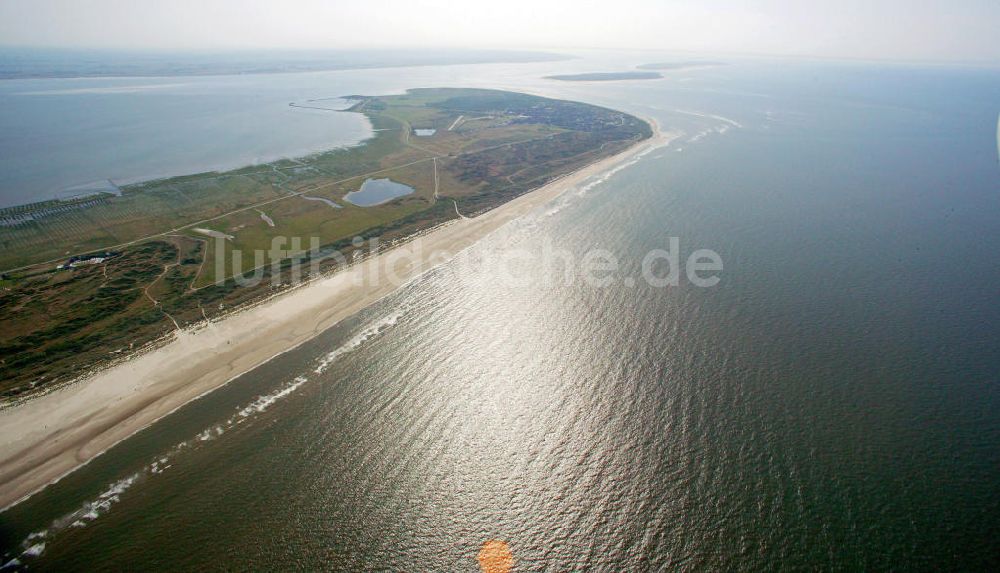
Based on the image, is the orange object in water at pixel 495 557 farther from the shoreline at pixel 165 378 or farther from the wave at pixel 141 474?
the shoreline at pixel 165 378

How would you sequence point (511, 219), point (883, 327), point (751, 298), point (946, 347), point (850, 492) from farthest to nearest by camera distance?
point (511, 219)
point (751, 298)
point (883, 327)
point (946, 347)
point (850, 492)

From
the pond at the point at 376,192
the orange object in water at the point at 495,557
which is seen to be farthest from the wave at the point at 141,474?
the pond at the point at 376,192

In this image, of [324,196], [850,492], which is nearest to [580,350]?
[850,492]

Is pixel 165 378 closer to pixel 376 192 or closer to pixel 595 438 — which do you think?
pixel 595 438

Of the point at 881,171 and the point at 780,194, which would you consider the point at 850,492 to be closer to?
the point at 780,194

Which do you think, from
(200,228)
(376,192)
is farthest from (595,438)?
(376,192)

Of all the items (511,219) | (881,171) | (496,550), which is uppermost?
(881,171)
